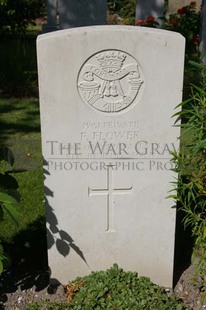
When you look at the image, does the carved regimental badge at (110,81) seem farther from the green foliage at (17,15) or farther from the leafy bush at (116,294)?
the green foliage at (17,15)

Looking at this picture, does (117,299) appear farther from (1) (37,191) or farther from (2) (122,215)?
(1) (37,191)

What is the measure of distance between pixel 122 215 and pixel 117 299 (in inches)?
20.8

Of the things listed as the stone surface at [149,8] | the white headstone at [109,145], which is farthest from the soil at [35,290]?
the stone surface at [149,8]

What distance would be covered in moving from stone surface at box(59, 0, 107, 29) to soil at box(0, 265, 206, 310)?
5.42 metres

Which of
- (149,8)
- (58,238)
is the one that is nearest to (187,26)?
(149,8)

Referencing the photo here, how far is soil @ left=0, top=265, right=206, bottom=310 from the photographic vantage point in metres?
3.23

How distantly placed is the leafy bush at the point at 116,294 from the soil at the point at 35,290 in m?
0.14

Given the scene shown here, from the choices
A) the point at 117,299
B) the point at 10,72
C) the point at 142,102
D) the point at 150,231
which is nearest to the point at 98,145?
the point at 142,102

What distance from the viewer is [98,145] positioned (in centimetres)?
306

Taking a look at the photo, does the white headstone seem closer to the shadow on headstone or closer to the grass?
the shadow on headstone

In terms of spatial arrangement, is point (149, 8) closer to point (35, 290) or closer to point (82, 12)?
point (82, 12)

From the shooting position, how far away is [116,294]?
3.01 m

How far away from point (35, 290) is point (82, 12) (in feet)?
18.6

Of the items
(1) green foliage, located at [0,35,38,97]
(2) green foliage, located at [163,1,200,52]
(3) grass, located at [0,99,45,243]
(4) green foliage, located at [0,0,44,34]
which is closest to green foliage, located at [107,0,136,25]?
(4) green foliage, located at [0,0,44,34]
